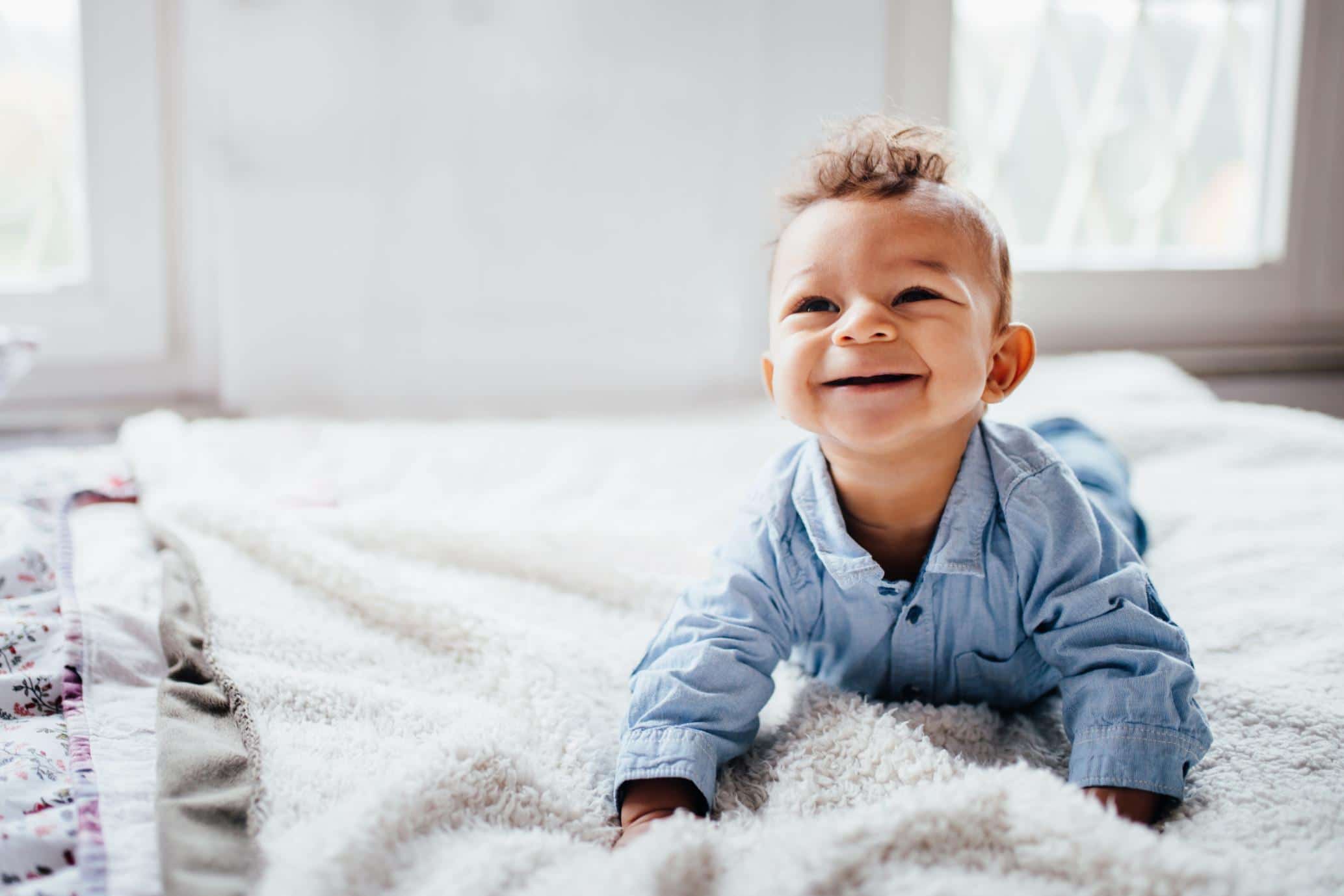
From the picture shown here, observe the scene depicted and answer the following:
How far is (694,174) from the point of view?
5.41ft

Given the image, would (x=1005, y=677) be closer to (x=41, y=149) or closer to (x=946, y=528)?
(x=946, y=528)

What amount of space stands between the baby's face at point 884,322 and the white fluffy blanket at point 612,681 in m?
0.20

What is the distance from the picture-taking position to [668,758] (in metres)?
0.71

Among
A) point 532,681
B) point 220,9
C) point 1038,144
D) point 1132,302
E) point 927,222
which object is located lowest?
point 532,681

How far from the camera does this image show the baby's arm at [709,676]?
710 mm

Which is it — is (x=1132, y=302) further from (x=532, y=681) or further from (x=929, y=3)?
(x=532, y=681)

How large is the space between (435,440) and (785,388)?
2.34 feet

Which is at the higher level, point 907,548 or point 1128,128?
point 1128,128

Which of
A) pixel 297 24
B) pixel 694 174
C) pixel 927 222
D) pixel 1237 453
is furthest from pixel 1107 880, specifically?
pixel 297 24

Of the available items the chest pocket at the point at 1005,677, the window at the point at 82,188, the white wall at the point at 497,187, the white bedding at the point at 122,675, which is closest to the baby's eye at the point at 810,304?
the chest pocket at the point at 1005,677

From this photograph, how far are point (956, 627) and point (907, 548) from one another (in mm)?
70

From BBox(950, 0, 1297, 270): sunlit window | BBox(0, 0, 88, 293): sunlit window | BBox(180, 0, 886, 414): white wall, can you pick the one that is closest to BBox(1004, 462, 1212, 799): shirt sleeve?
BBox(180, 0, 886, 414): white wall

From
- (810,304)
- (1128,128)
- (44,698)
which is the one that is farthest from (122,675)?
(1128,128)

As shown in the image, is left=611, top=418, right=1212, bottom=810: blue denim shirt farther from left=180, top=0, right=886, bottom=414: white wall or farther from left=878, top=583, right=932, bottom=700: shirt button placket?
left=180, top=0, right=886, bottom=414: white wall
